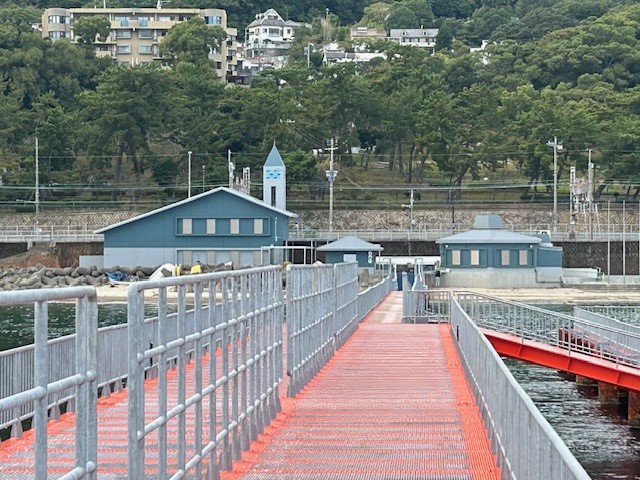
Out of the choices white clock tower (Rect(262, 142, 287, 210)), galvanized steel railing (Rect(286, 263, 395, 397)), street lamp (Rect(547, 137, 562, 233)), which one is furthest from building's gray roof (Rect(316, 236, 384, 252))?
galvanized steel railing (Rect(286, 263, 395, 397))

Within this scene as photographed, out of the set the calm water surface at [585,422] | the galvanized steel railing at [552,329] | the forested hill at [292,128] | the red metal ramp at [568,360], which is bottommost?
the calm water surface at [585,422]

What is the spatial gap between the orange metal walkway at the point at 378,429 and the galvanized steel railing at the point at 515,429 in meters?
0.33

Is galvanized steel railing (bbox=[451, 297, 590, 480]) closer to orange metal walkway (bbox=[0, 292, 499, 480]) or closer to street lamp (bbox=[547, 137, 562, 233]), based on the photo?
orange metal walkway (bbox=[0, 292, 499, 480])

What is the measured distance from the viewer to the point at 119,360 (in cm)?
1722

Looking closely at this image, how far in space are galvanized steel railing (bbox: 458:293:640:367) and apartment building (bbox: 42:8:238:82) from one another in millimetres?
128841

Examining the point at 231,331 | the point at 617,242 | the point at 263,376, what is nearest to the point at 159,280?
the point at 231,331

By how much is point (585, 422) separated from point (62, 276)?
53330 millimetres

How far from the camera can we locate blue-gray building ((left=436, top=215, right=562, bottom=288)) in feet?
251

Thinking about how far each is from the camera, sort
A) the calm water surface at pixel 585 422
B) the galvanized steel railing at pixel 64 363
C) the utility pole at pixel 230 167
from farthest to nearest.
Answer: the utility pole at pixel 230 167 → the calm water surface at pixel 585 422 → the galvanized steel railing at pixel 64 363

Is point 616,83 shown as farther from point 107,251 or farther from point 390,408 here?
point 390,408

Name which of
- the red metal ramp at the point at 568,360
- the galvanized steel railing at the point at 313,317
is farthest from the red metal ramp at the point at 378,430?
the red metal ramp at the point at 568,360

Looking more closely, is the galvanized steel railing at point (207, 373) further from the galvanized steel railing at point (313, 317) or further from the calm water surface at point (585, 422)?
the calm water surface at point (585, 422)

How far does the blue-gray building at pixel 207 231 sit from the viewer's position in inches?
3095

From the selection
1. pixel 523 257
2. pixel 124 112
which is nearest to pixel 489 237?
pixel 523 257
